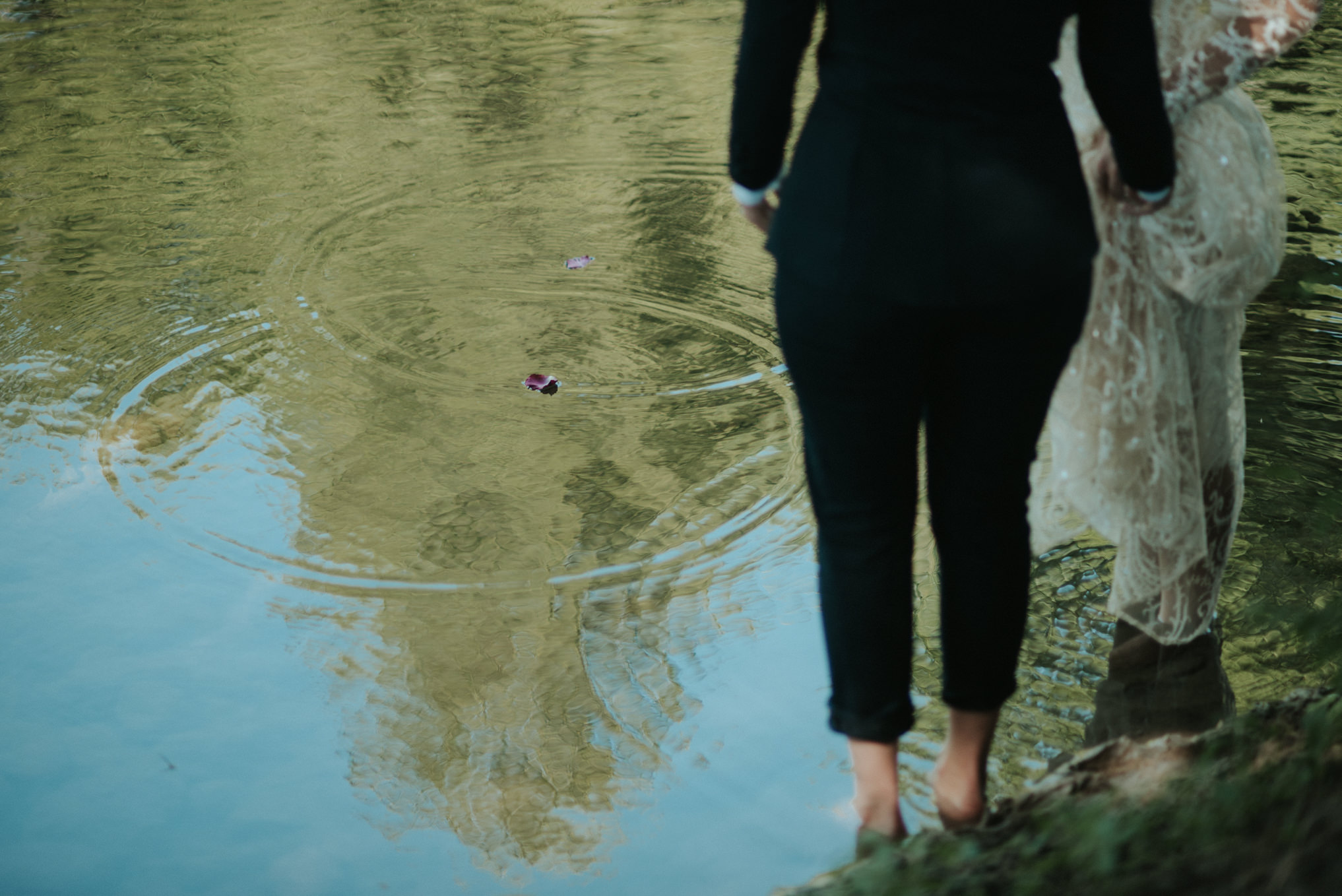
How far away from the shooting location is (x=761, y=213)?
151 cm

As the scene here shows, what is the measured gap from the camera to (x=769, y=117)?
137cm

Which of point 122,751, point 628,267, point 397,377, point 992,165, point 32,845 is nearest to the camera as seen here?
point 992,165

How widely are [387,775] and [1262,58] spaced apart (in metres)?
1.63

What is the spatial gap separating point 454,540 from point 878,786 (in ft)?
3.97

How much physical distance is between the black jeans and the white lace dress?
490 mm

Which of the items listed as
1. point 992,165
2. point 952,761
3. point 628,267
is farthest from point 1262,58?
point 628,267

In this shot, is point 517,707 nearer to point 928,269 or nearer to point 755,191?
point 755,191

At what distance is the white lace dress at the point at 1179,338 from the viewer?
1.66 metres

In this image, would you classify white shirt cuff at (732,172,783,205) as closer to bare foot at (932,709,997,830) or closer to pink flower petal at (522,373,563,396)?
bare foot at (932,709,997,830)

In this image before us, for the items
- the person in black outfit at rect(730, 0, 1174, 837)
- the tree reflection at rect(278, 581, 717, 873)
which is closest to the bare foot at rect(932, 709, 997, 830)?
the person in black outfit at rect(730, 0, 1174, 837)

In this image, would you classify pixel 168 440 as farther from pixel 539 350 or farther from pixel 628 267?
pixel 628 267

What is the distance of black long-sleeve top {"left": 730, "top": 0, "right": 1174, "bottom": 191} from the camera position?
1.22 meters

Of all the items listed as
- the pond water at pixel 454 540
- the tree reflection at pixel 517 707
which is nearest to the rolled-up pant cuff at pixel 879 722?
the pond water at pixel 454 540

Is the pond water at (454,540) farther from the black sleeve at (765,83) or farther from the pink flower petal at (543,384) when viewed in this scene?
the black sleeve at (765,83)
